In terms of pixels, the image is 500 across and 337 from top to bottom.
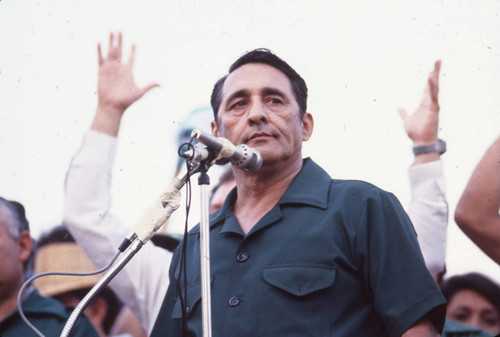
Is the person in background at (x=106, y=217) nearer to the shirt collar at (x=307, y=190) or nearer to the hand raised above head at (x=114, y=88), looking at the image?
the hand raised above head at (x=114, y=88)

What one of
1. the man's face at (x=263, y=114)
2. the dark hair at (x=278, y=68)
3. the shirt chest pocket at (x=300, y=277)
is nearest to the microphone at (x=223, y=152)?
the shirt chest pocket at (x=300, y=277)

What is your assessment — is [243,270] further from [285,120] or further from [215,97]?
[215,97]

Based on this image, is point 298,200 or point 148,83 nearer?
point 298,200

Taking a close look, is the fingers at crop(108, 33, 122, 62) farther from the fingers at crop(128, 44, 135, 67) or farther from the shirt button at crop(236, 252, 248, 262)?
the shirt button at crop(236, 252, 248, 262)

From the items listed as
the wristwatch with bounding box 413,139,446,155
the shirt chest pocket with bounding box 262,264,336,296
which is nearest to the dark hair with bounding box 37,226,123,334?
the shirt chest pocket with bounding box 262,264,336,296

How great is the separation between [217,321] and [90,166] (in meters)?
1.56

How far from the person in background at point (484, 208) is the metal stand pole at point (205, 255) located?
1368 millimetres

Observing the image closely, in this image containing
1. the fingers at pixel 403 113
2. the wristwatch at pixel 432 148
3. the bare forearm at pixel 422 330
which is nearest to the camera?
the bare forearm at pixel 422 330

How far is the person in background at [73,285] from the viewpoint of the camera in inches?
124

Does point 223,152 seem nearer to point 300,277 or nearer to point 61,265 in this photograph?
point 300,277

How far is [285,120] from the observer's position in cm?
226

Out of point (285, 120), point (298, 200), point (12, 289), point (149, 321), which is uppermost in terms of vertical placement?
point (285, 120)

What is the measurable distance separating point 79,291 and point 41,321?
1.15 feet

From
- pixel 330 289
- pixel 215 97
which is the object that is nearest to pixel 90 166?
pixel 215 97
